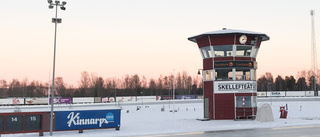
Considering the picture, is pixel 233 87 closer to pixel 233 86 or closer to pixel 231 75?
pixel 233 86

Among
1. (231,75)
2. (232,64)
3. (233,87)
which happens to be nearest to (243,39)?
(232,64)

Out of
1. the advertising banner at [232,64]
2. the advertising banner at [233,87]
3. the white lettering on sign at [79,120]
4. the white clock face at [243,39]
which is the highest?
the white clock face at [243,39]

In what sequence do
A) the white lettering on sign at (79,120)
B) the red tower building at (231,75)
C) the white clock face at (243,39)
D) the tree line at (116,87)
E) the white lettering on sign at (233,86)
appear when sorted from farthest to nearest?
1. the tree line at (116,87)
2. the white clock face at (243,39)
3. the white lettering on sign at (233,86)
4. the red tower building at (231,75)
5. the white lettering on sign at (79,120)

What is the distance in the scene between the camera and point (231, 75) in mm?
32125

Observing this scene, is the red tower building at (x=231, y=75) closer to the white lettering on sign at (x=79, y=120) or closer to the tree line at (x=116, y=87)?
the white lettering on sign at (x=79, y=120)

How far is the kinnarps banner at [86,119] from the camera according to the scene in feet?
70.9

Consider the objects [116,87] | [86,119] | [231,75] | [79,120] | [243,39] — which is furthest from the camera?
[116,87]

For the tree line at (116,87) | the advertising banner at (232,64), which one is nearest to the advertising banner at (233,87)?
the advertising banner at (232,64)

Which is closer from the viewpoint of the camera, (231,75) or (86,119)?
(86,119)

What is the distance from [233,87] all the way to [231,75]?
1.34 meters

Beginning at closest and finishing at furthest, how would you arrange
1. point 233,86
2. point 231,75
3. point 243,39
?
1. point 233,86
2. point 243,39
3. point 231,75

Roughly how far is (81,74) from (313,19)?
117 metres

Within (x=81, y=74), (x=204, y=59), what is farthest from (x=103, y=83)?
(x=204, y=59)

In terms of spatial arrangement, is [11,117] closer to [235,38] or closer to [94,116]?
[94,116]
